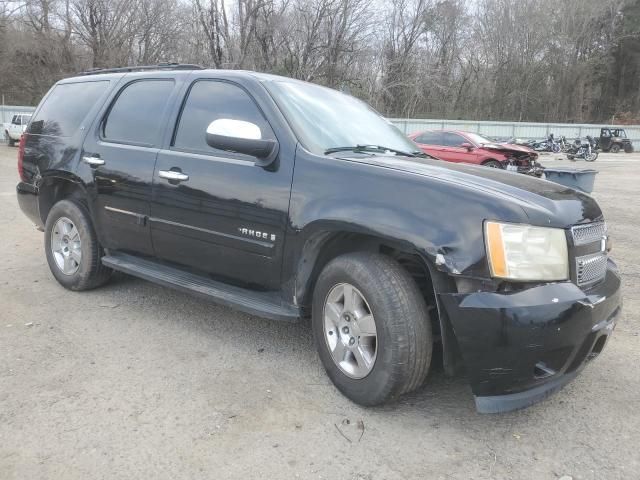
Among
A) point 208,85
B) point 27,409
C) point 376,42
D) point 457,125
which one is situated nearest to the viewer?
point 27,409

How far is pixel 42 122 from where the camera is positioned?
4996 mm

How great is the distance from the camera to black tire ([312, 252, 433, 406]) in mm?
2641

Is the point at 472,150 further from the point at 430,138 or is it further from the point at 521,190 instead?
the point at 521,190

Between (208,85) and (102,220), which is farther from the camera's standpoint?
(102,220)

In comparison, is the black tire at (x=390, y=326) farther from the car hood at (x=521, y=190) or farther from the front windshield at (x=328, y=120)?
the front windshield at (x=328, y=120)

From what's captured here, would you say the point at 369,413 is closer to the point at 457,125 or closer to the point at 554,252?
the point at 554,252

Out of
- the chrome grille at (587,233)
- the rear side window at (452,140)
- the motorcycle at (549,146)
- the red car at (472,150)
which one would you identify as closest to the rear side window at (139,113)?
the chrome grille at (587,233)

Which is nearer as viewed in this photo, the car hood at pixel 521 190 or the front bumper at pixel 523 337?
the front bumper at pixel 523 337

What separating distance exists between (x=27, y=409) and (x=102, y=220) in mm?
1814

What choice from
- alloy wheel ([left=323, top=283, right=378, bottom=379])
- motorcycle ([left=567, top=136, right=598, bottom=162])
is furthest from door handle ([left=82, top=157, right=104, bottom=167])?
motorcycle ([left=567, top=136, right=598, bottom=162])

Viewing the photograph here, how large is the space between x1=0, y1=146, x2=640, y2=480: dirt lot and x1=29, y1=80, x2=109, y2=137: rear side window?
65.9 inches

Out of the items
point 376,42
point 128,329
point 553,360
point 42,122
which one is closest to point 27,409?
point 128,329

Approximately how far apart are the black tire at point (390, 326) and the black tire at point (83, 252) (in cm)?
258

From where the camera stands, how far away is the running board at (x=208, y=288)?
10.6ft
